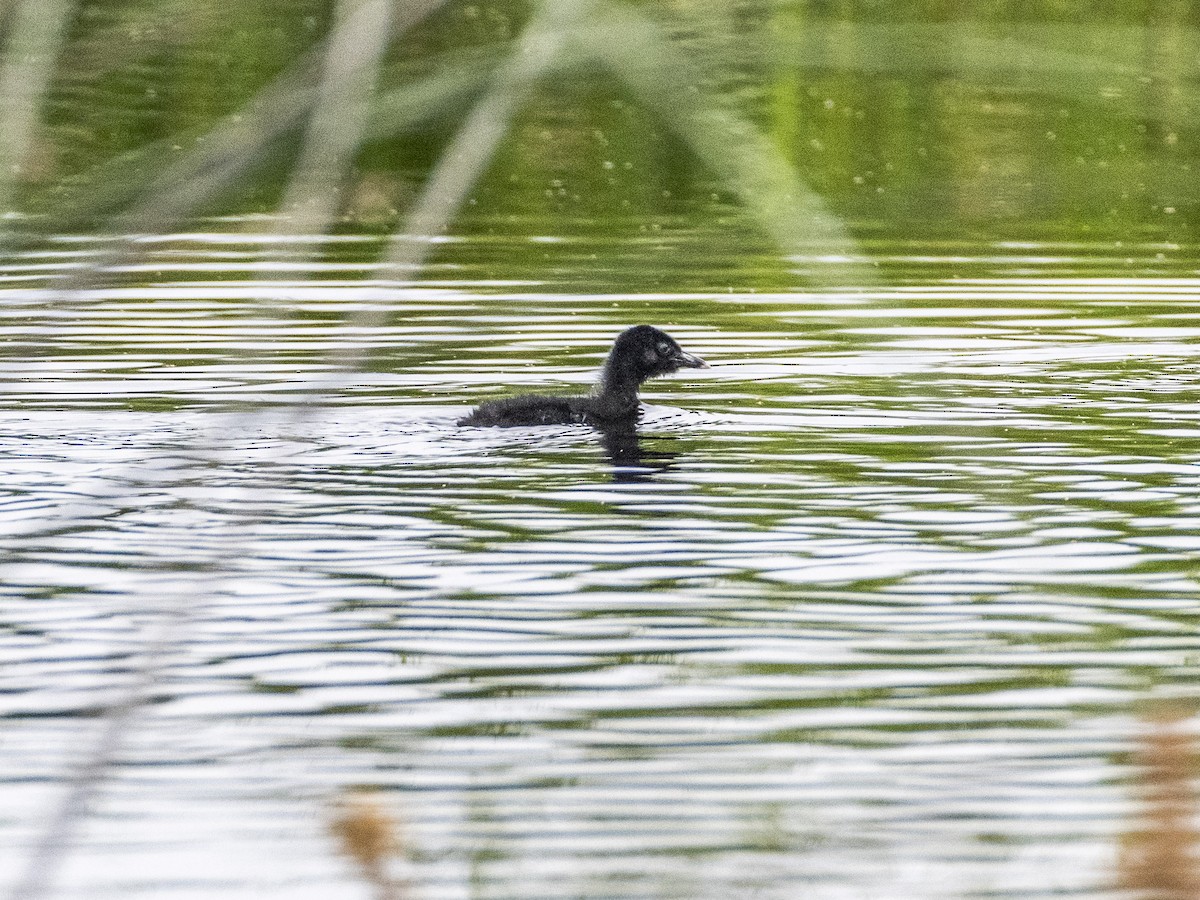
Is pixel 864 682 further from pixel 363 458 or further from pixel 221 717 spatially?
pixel 363 458

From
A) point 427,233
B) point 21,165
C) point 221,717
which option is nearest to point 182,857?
point 221,717

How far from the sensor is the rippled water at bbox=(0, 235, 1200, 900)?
172 inches

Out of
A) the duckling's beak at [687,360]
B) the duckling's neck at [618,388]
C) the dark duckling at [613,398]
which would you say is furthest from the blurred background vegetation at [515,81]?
the duckling's beak at [687,360]

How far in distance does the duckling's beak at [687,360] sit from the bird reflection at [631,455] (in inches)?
29.0

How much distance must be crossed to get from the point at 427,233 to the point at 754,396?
11129 millimetres

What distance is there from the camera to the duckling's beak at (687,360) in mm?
12953

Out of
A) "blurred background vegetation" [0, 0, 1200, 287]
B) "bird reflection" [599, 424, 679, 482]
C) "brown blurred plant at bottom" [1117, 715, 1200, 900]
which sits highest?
"blurred background vegetation" [0, 0, 1200, 287]

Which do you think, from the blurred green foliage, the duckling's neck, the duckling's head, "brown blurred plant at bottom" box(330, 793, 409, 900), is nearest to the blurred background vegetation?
the blurred green foliage

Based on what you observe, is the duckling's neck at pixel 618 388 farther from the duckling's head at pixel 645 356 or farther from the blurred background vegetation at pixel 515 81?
the blurred background vegetation at pixel 515 81

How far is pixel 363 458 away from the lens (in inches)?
414

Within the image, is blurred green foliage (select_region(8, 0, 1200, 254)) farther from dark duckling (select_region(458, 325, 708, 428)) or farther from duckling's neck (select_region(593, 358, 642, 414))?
duckling's neck (select_region(593, 358, 642, 414))

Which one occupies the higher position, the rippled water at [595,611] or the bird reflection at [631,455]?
the rippled water at [595,611]

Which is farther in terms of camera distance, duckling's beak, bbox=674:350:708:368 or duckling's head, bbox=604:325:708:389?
duckling's beak, bbox=674:350:708:368

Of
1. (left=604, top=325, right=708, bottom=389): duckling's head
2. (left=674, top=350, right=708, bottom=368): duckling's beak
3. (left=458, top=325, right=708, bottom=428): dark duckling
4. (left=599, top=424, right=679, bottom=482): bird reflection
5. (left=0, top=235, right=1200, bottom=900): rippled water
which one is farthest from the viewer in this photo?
(left=674, top=350, right=708, bottom=368): duckling's beak
